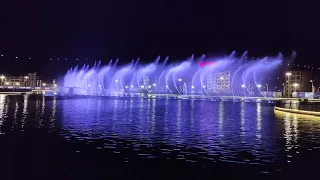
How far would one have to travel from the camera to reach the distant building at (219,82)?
18232 centimetres

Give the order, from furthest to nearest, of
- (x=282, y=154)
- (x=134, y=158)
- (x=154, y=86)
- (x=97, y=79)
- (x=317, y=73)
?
(x=154, y=86), (x=97, y=79), (x=317, y=73), (x=282, y=154), (x=134, y=158)

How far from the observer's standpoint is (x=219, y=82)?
625 feet

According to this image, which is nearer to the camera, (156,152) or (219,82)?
(156,152)

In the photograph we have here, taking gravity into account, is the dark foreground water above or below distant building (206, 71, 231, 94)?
below

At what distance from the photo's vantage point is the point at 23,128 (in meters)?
25.3

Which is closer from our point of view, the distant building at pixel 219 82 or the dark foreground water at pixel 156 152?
the dark foreground water at pixel 156 152

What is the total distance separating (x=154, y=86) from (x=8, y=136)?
170 m

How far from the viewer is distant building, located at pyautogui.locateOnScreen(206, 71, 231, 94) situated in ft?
598

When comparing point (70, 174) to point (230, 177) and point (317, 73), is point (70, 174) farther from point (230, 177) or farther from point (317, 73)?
point (317, 73)

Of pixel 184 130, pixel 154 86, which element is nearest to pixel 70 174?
pixel 184 130

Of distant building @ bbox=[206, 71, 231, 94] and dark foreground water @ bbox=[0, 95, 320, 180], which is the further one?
distant building @ bbox=[206, 71, 231, 94]

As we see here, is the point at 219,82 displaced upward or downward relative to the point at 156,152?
upward

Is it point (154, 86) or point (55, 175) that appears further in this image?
point (154, 86)

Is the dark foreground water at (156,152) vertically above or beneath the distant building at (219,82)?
beneath
